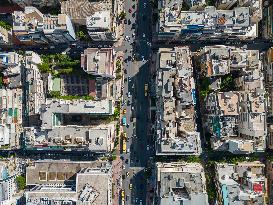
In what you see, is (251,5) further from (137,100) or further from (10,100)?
(10,100)

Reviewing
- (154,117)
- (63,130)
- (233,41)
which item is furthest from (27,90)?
(233,41)

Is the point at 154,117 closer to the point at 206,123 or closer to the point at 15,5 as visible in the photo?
the point at 206,123

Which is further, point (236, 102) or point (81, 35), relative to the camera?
point (81, 35)

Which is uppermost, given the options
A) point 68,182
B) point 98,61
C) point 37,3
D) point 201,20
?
point 37,3

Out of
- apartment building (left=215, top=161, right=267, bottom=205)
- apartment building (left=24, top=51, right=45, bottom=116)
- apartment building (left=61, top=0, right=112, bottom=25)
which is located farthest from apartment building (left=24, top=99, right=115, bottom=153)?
apartment building (left=215, top=161, right=267, bottom=205)

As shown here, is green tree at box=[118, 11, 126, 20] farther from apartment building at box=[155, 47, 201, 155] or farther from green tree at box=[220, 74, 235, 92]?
green tree at box=[220, 74, 235, 92]

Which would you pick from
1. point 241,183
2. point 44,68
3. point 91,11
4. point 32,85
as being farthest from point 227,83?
point 32,85
